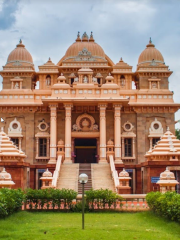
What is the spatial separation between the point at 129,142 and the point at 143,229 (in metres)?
21.2

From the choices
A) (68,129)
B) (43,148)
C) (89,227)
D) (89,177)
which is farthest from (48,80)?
(89,227)

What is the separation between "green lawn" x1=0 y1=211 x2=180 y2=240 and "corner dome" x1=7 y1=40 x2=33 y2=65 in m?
23.6

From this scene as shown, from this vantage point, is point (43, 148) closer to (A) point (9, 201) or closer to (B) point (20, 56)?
(B) point (20, 56)

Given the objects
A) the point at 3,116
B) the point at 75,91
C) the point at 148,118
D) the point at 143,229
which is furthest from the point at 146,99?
the point at 143,229

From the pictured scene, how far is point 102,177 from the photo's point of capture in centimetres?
2786

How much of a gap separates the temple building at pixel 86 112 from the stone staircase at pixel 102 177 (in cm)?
7

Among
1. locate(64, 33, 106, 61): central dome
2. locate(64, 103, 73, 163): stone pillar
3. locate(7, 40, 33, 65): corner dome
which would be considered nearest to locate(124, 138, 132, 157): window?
locate(64, 103, 73, 163): stone pillar

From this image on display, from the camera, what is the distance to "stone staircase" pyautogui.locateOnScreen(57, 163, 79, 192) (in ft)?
85.6

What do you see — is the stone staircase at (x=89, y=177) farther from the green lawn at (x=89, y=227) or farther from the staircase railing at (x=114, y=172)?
the green lawn at (x=89, y=227)

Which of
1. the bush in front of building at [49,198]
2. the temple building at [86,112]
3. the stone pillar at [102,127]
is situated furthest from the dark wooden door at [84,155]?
the bush in front of building at [49,198]

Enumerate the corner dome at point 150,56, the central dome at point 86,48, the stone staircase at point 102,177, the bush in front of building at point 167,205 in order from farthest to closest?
1. the central dome at point 86,48
2. the corner dome at point 150,56
3. the stone staircase at point 102,177
4. the bush in front of building at point 167,205

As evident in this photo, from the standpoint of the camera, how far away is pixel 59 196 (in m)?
18.4

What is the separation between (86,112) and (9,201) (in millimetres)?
18996

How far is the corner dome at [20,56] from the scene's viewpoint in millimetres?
38062
